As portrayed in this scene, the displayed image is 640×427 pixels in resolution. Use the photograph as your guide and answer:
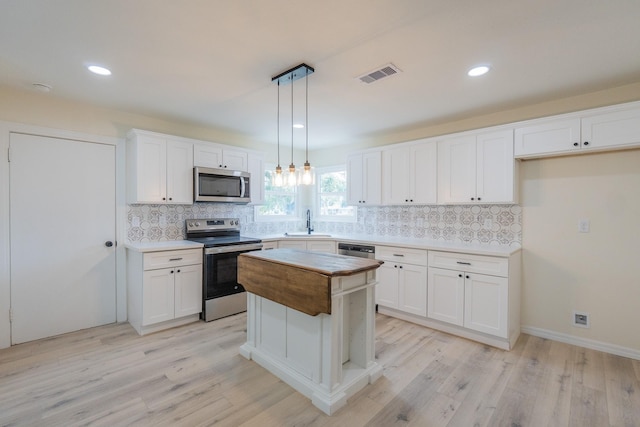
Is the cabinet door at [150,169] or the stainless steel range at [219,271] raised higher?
the cabinet door at [150,169]

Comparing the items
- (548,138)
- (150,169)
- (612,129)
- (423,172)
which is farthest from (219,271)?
(612,129)

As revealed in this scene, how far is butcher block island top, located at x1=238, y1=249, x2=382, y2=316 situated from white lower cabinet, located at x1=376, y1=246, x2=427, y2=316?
4.27 ft

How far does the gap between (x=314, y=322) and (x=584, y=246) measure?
2841 mm

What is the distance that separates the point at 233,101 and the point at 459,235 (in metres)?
3.14

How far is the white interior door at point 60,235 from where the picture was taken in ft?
9.79

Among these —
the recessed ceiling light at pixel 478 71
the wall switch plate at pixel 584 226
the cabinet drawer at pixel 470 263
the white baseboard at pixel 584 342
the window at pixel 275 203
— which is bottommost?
the white baseboard at pixel 584 342

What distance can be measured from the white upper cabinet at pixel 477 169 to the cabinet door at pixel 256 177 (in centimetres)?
257

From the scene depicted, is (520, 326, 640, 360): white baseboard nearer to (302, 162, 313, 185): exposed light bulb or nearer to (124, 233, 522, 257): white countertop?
(124, 233, 522, 257): white countertop

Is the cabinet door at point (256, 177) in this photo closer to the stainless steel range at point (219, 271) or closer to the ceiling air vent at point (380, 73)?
the stainless steel range at point (219, 271)

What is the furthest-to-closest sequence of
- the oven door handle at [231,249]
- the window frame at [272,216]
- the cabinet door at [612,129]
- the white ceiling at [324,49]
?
the window frame at [272,216] < the oven door handle at [231,249] < the cabinet door at [612,129] < the white ceiling at [324,49]

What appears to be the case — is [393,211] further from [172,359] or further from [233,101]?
[172,359]

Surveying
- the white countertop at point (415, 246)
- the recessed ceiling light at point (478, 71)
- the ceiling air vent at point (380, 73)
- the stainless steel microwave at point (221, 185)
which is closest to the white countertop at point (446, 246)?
the white countertop at point (415, 246)

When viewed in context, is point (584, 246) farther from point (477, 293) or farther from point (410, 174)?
point (410, 174)

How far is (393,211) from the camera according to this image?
442 centimetres
